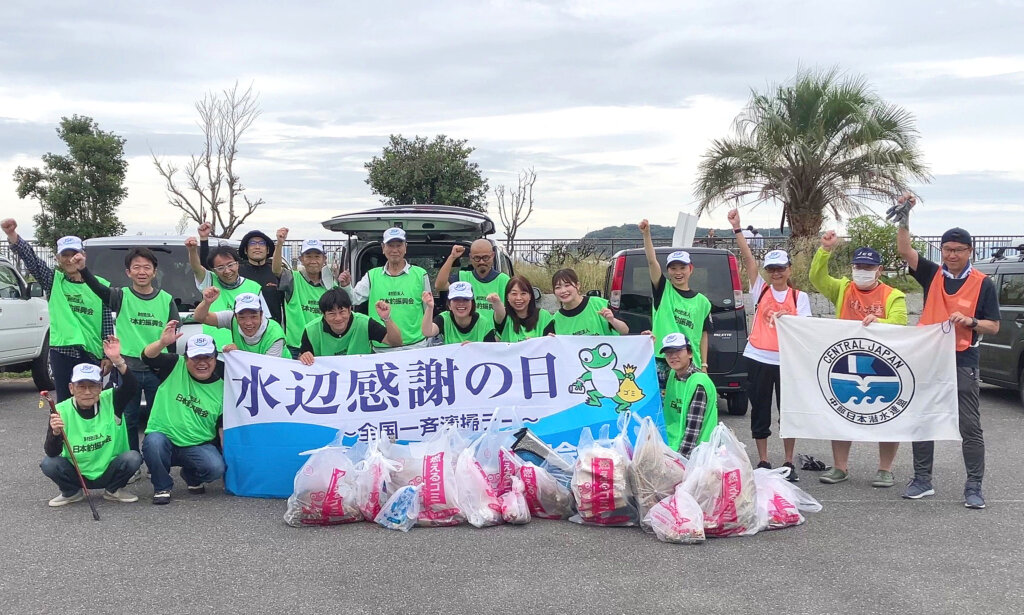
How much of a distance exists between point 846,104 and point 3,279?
59.1 ft

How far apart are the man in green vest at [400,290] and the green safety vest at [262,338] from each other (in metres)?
0.84

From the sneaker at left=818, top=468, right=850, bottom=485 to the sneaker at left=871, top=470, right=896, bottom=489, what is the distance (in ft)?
0.69

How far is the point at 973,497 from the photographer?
6172mm

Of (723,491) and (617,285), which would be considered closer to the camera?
(723,491)

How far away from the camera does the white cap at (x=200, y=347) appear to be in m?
6.53

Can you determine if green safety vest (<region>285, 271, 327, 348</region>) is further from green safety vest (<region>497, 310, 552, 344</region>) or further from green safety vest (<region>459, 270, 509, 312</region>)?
green safety vest (<region>497, 310, 552, 344</region>)

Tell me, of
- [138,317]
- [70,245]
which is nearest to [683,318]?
[138,317]

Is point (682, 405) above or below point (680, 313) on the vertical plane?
below

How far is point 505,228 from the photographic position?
2512 centimetres

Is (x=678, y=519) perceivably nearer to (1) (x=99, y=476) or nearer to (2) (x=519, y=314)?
(2) (x=519, y=314)

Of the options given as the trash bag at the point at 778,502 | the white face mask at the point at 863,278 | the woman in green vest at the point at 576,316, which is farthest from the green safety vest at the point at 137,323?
the white face mask at the point at 863,278

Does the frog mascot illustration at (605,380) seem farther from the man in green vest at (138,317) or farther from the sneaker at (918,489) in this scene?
the man in green vest at (138,317)

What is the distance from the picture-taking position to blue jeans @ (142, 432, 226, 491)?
20.8ft

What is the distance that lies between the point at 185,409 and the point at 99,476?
0.72 m
